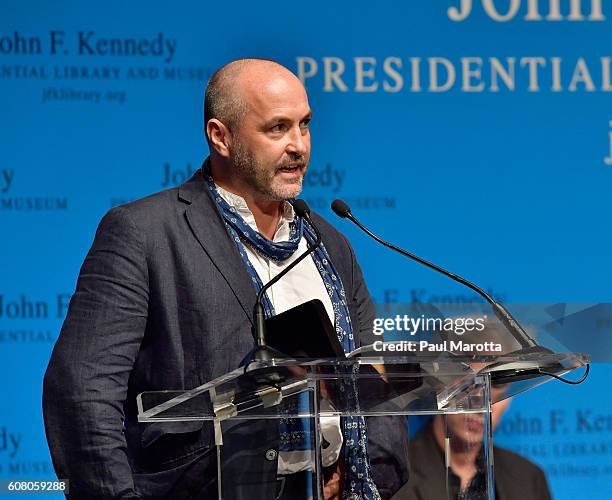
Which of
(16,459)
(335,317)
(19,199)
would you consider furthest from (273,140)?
(16,459)

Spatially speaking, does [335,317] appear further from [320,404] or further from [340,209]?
[320,404]

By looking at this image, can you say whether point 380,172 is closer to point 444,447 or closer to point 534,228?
point 534,228

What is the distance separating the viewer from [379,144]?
4.31m

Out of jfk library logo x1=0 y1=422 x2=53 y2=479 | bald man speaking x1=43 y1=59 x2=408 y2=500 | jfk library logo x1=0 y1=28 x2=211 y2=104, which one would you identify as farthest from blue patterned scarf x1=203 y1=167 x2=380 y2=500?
jfk library logo x1=0 y1=422 x2=53 y2=479

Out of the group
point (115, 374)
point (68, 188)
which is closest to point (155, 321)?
point (115, 374)

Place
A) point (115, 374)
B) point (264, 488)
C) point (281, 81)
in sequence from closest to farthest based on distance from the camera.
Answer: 1. point (264, 488)
2. point (115, 374)
3. point (281, 81)

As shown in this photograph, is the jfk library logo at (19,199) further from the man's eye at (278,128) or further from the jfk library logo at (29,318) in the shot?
the man's eye at (278,128)

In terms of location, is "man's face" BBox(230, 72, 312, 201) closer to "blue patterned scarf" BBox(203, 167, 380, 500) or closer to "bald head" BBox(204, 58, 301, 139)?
"bald head" BBox(204, 58, 301, 139)

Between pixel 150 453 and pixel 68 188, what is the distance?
165 centimetres

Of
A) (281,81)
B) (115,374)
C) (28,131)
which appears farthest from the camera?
(28,131)

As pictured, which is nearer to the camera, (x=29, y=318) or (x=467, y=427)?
(x=467, y=427)

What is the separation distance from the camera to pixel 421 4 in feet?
14.1

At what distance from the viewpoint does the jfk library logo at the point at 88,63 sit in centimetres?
413

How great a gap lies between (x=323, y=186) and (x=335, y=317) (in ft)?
3.97
